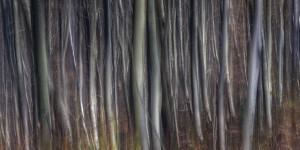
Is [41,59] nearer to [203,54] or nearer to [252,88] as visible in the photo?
[203,54]

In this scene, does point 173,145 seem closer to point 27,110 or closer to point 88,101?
point 88,101

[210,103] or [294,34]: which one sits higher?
[294,34]

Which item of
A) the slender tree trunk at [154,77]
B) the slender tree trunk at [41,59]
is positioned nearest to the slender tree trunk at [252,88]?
the slender tree trunk at [154,77]

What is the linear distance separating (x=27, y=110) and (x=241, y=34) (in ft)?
1.82

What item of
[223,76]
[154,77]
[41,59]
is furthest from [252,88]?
[41,59]

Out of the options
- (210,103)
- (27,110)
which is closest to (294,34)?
(210,103)

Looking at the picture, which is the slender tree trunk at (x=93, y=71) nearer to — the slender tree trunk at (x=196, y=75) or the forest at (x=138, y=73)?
the forest at (x=138, y=73)

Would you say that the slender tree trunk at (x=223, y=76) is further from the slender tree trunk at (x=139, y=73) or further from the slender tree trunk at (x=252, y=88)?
the slender tree trunk at (x=139, y=73)

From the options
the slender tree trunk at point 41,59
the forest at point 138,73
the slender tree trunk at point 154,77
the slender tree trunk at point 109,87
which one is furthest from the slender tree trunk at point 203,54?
the slender tree trunk at point 41,59

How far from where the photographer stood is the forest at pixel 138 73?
81cm

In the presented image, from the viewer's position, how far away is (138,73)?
811 millimetres

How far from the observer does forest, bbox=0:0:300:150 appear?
0.81m

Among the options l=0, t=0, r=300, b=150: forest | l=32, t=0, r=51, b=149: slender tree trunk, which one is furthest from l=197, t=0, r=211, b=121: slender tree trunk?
l=32, t=0, r=51, b=149: slender tree trunk

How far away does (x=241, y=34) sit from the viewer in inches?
34.5
